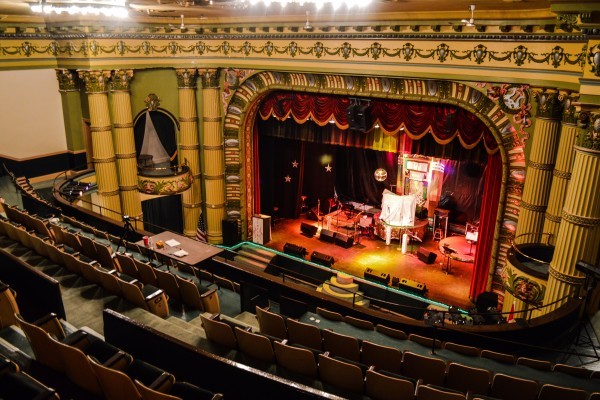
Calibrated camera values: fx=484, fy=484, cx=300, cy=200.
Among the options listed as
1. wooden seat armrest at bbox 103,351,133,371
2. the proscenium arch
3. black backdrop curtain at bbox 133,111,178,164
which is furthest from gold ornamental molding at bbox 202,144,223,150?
wooden seat armrest at bbox 103,351,133,371

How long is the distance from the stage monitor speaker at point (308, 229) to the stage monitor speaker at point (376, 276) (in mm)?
2635

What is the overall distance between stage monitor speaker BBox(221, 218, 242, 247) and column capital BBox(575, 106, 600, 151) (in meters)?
7.92

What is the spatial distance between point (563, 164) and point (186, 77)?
306 inches

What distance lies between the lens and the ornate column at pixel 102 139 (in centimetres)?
971

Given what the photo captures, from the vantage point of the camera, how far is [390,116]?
9172 mm

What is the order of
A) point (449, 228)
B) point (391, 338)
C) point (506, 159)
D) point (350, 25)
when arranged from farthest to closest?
point (449, 228) < point (350, 25) < point (506, 159) < point (391, 338)

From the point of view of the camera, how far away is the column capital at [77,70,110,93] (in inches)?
378

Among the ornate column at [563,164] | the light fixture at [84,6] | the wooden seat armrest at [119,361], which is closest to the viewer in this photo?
the wooden seat armrest at [119,361]

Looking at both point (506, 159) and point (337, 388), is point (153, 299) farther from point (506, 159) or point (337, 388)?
point (506, 159)

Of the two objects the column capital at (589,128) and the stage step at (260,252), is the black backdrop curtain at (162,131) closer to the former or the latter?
the stage step at (260,252)

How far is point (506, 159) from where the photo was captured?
7.74 meters

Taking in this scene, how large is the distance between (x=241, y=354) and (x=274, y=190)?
916 cm

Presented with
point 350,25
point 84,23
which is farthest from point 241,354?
point 84,23

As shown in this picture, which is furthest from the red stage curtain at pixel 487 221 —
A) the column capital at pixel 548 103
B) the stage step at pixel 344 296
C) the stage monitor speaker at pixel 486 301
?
the stage step at pixel 344 296
